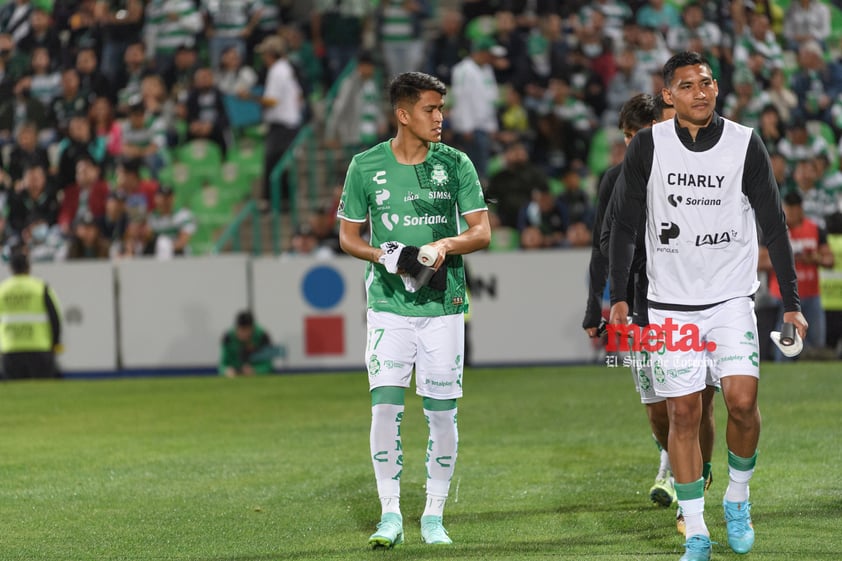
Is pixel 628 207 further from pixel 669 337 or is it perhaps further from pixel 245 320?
pixel 245 320

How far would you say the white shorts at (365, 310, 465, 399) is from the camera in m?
7.11

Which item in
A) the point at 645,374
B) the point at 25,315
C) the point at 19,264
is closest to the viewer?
the point at 645,374

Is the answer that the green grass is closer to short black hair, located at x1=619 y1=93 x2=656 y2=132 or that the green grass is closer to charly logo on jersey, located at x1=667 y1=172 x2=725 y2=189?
charly logo on jersey, located at x1=667 y1=172 x2=725 y2=189

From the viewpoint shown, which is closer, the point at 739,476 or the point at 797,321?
the point at 797,321

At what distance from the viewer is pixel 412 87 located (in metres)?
7.16

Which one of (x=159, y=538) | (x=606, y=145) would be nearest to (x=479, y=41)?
(x=606, y=145)

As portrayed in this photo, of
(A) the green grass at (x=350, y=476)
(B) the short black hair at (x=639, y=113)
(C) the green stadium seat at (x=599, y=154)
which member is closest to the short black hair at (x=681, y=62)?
(B) the short black hair at (x=639, y=113)

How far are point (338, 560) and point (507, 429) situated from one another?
5665 millimetres

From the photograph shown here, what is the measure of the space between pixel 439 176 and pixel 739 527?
7.40 ft

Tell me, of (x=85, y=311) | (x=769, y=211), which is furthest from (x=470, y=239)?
(x=85, y=311)

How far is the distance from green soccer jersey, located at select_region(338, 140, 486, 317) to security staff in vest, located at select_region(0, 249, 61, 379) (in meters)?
11.6

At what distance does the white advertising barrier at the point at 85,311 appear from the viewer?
752 inches

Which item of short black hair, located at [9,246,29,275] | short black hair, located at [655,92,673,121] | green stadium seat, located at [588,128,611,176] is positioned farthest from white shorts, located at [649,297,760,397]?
green stadium seat, located at [588,128,611,176]

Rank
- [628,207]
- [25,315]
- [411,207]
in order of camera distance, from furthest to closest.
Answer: [25,315] < [411,207] < [628,207]
